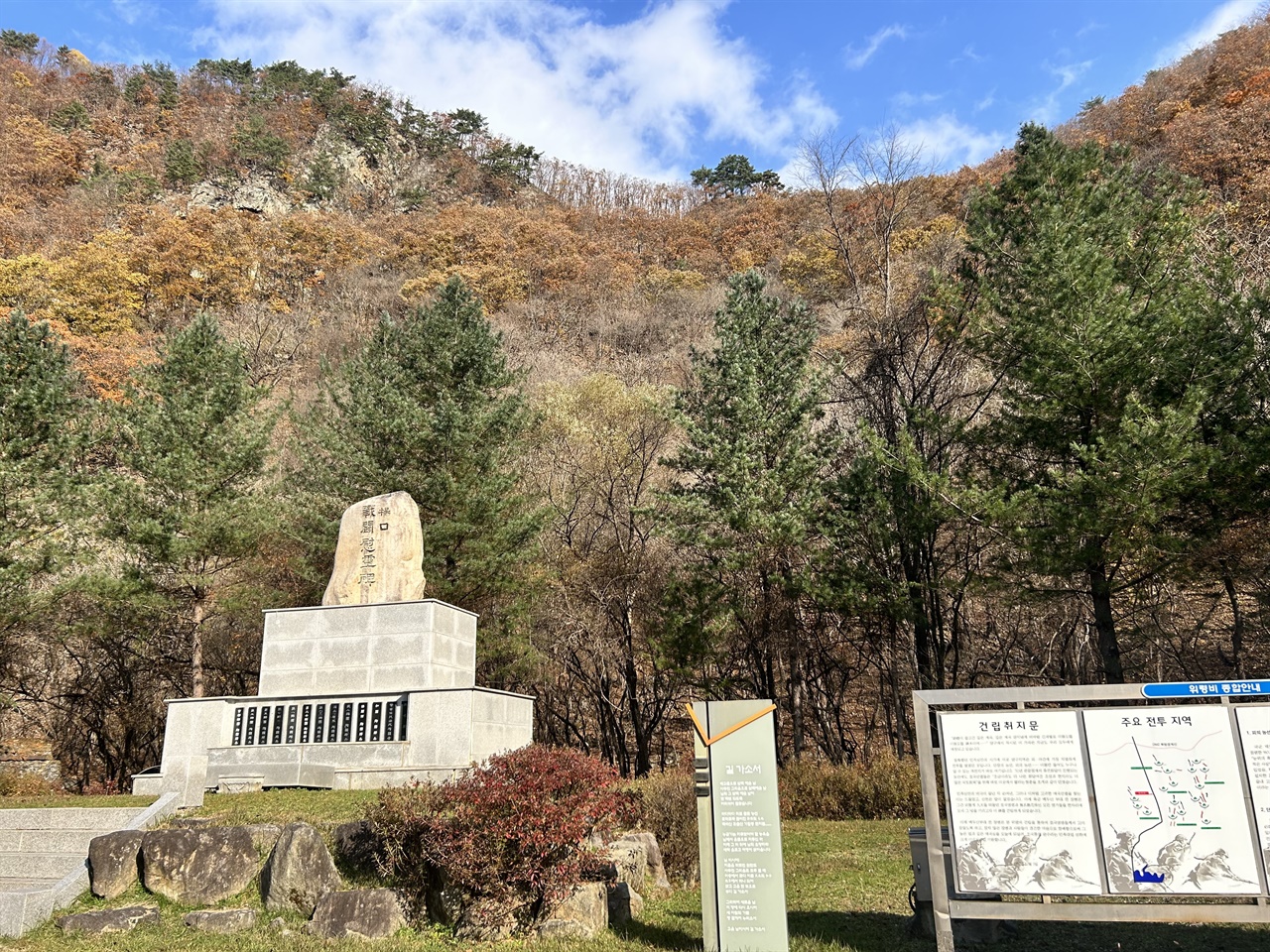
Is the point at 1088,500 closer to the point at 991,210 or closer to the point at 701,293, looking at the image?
the point at 991,210

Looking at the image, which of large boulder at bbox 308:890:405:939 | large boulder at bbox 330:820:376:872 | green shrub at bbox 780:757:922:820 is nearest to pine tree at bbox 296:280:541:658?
green shrub at bbox 780:757:922:820

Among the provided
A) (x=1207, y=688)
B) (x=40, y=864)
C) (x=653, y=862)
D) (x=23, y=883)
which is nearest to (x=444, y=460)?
(x=40, y=864)

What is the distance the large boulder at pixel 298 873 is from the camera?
707 centimetres

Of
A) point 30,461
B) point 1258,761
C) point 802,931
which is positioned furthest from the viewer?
point 30,461

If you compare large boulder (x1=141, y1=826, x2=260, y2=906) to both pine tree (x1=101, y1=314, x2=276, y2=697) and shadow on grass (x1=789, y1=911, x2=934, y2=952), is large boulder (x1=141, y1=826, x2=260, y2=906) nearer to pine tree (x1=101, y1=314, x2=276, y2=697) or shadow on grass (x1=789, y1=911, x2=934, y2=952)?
shadow on grass (x1=789, y1=911, x2=934, y2=952)

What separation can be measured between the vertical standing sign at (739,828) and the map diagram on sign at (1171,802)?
1979mm

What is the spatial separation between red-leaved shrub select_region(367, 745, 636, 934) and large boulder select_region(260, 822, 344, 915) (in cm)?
64

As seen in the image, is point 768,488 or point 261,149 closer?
point 768,488

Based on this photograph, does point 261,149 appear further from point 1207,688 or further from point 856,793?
point 1207,688

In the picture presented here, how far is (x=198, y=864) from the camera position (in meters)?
7.48

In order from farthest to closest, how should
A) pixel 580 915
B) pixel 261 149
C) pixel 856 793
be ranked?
pixel 261 149
pixel 856 793
pixel 580 915

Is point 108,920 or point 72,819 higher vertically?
point 72,819

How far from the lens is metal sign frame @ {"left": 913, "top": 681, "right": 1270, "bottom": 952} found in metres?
4.66

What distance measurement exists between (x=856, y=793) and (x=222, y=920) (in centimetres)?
895
